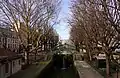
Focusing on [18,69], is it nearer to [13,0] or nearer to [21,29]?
[21,29]

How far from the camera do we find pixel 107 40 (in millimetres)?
25859

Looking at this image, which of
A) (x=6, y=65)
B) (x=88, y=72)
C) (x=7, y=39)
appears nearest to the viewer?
(x=6, y=65)

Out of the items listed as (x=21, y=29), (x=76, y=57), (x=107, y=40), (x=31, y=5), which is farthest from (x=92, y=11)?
(x=76, y=57)

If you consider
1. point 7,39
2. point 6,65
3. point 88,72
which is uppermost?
point 7,39

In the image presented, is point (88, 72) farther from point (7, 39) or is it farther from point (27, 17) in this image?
point (7, 39)

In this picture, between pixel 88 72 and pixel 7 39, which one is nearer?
pixel 88 72

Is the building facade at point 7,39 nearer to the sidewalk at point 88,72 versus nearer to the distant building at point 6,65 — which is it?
the distant building at point 6,65

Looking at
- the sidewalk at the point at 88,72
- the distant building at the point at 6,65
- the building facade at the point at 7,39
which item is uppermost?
the building facade at the point at 7,39

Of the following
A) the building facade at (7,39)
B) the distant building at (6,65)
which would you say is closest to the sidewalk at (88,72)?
the distant building at (6,65)

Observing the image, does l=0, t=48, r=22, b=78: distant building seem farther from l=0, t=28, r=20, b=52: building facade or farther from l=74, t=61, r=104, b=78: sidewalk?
l=0, t=28, r=20, b=52: building facade

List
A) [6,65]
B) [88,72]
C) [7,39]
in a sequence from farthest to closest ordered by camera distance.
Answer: [7,39], [88,72], [6,65]

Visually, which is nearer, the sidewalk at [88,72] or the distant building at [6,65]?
the distant building at [6,65]

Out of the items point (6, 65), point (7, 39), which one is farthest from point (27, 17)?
point (7, 39)

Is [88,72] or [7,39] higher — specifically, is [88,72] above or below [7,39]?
below
